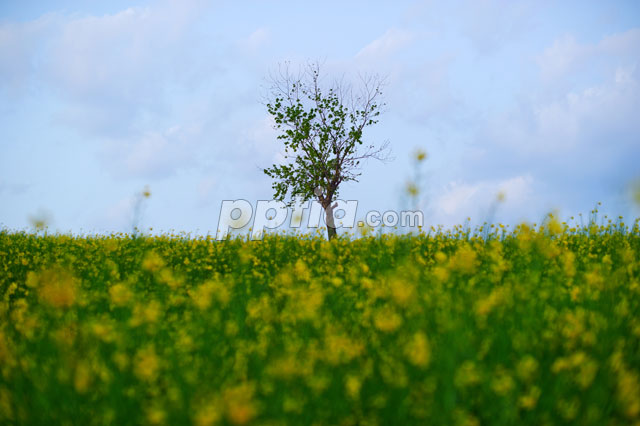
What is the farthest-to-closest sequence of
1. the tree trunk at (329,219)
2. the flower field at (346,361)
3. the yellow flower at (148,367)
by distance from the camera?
the tree trunk at (329,219) → the yellow flower at (148,367) → the flower field at (346,361)

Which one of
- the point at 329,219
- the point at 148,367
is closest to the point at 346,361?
the point at 148,367

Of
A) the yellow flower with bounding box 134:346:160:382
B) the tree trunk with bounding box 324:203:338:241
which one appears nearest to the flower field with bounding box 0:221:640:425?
the yellow flower with bounding box 134:346:160:382

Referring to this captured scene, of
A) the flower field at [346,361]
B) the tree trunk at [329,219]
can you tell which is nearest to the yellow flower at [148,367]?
the flower field at [346,361]

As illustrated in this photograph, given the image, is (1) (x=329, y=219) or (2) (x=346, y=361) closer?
(2) (x=346, y=361)

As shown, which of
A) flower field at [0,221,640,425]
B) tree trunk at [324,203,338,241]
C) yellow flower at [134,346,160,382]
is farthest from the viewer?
tree trunk at [324,203,338,241]

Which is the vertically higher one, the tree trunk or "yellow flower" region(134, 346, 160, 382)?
the tree trunk

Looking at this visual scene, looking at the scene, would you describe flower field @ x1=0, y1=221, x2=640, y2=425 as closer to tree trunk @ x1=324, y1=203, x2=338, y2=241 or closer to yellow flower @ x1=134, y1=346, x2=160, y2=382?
yellow flower @ x1=134, y1=346, x2=160, y2=382

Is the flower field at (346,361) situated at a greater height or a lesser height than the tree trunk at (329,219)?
lesser

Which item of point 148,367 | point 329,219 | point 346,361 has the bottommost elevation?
point 148,367

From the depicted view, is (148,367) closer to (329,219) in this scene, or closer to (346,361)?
(346,361)

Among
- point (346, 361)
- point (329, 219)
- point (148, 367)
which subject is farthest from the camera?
point (329, 219)

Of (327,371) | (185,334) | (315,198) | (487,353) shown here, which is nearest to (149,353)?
(185,334)

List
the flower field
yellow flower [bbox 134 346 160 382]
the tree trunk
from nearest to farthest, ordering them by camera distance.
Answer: the flower field
yellow flower [bbox 134 346 160 382]
the tree trunk

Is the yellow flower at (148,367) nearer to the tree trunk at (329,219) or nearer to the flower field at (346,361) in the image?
the flower field at (346,361)
